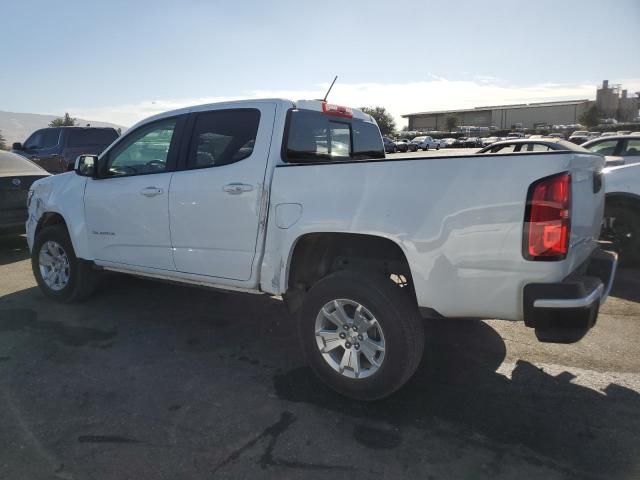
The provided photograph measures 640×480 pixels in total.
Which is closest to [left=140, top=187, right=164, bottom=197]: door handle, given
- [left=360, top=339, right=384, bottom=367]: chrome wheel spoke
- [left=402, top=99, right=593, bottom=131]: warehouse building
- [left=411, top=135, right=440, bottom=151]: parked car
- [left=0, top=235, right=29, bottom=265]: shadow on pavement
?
[left=360, top=339, right=384, bottom=367]: chrome wheel spoke

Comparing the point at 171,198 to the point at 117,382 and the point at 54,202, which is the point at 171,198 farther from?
the point at 54,202

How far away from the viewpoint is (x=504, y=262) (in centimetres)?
273

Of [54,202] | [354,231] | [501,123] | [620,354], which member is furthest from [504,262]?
[501,123]

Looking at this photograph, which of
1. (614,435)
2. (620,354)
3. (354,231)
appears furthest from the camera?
(620,354)

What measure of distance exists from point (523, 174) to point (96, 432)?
9.12 ft

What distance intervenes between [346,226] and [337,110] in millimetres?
1609

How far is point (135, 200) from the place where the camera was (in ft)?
14.6

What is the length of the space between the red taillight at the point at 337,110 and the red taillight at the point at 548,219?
2.09m

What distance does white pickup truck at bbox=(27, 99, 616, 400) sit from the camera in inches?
106

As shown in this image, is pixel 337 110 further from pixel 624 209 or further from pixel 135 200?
pixel 624 209

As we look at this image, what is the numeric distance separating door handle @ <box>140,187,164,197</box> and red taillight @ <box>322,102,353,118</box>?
1.52 meters

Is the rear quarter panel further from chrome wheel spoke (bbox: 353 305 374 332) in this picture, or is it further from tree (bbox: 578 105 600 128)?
tree (bbox: 578 105 600 128)

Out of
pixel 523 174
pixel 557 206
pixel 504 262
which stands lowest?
pixel 504 262

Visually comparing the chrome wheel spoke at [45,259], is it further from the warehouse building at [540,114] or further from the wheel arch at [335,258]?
the warehouse building at [540,114]
